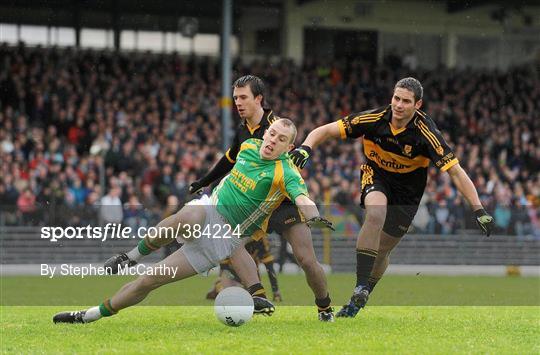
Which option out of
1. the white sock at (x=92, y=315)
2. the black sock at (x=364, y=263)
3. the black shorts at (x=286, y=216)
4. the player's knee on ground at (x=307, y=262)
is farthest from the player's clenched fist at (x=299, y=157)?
the white sock at (x=92, y=315)

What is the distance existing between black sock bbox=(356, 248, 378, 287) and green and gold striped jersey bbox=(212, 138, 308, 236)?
1259mm

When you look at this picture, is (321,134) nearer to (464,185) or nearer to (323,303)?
(464,185)

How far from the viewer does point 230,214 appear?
868cm

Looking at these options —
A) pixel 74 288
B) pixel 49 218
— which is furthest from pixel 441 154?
pixel 49 218

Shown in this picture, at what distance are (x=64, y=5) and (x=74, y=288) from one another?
1736 cm

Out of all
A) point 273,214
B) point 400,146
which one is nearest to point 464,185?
point 400,146

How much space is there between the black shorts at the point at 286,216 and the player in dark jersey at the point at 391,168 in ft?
2.03

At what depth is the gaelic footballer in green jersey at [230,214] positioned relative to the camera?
831cm

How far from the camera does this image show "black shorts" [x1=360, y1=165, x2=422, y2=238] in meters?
10.2

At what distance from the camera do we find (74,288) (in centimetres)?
1438

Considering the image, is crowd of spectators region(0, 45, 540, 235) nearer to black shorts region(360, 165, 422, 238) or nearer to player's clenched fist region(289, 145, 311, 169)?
black shorts region(360, 165, 422, 238)

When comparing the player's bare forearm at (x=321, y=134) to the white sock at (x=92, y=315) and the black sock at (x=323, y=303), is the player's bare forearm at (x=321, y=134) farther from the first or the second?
the white sock at (x=92, y=315)

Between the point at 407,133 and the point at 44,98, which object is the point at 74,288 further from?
the point at 44,98

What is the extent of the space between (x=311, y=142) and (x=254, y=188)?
1.03 metres
